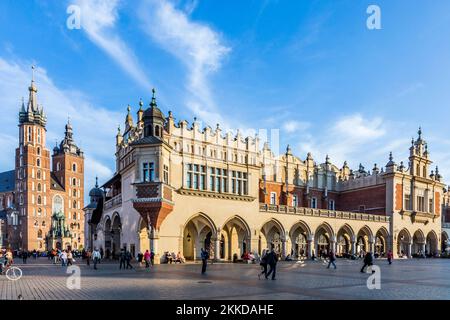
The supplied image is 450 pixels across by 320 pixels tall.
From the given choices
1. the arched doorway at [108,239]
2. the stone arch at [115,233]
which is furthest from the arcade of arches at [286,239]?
the arched doorway at [108,239]

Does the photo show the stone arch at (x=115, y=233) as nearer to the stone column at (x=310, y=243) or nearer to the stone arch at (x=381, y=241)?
the stone column at (x=310, y=243)

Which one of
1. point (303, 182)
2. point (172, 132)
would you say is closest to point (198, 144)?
point (172, 132)

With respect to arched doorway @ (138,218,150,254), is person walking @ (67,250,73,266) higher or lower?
lower

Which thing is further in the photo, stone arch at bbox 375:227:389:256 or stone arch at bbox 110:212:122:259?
stone arch at bbox 375:227:389:256

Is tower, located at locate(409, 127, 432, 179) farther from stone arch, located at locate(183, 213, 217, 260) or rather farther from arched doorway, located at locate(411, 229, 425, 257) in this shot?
stone arch, located at locate(183, 213, 217, 260)

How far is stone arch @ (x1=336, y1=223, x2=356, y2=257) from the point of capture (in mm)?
51006

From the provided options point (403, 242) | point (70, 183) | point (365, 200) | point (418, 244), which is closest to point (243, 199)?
point (365, 200)

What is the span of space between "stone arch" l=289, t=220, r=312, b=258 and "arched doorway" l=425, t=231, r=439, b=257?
75.3 feet

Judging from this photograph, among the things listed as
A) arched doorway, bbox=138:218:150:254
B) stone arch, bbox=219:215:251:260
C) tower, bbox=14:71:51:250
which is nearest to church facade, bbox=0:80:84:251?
tower, bbox=14:71:51:250

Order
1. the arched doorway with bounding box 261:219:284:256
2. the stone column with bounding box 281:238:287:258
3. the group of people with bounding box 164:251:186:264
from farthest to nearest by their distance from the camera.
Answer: the arched doorway with bounding box 261:219:284:256 < the stone column with bounding box 281:238:287:258 < the group of people with bounding box 164:251:186:264

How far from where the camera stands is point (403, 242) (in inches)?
2307

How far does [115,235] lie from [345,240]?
3077 cm

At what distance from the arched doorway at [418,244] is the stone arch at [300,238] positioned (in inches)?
746
